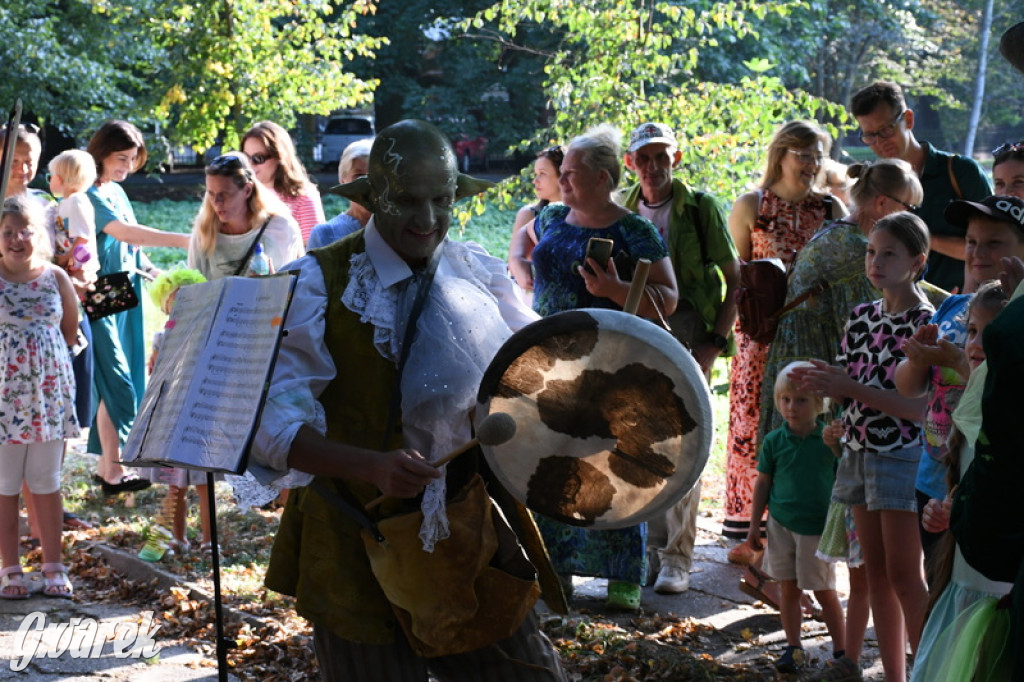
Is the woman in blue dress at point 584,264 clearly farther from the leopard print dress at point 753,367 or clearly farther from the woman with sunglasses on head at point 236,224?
the woman with sunglasses on head at point 236,224

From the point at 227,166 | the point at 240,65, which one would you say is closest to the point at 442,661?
the point at 227,166

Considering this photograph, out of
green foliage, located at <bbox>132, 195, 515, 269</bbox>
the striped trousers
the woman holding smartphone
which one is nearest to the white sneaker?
the woman holding smartphone

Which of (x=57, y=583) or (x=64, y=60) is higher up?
(x=64, y=60)

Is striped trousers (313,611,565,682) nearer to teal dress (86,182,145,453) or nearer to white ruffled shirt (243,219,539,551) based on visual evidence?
white ruffled shirt (243,219,539,551)

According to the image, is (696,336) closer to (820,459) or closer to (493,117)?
(820,459)

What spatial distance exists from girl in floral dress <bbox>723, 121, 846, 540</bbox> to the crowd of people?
0.05 ft

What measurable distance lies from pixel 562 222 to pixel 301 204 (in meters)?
2.15

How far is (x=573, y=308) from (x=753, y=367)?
4.83ft

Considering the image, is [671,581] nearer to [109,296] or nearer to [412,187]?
[412,187]

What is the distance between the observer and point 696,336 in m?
6.48

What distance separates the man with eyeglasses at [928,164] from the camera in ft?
18.9

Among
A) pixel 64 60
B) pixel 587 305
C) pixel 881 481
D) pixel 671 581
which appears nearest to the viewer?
pixel 881 481

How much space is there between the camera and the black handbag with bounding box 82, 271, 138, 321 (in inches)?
298

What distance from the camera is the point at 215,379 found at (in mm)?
3027
